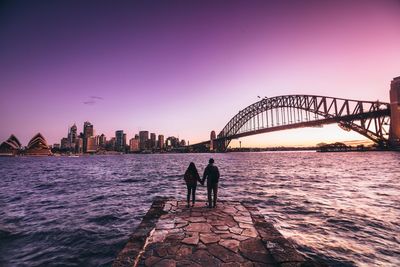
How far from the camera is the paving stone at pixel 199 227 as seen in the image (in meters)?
5.89

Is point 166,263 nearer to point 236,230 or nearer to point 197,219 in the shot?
point 236,230

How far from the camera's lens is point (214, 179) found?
8.00 metres

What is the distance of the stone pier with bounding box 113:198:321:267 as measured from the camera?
432 centimetres

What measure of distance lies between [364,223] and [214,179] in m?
6.18

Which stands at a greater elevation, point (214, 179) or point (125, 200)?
point (214, 179)

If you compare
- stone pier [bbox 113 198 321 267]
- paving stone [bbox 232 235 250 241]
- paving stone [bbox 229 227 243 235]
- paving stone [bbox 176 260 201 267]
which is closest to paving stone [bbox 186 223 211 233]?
stone pier [bbox 113 198 321 267]

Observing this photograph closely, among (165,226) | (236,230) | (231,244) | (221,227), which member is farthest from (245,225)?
(165,226)

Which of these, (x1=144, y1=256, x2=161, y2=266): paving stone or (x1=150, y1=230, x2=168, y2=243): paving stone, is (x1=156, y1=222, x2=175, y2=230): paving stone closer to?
(x1=150, y1=230, x2=168, y2=243): paving stone

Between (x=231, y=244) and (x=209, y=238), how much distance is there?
590 mm

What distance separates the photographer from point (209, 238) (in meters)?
5.38

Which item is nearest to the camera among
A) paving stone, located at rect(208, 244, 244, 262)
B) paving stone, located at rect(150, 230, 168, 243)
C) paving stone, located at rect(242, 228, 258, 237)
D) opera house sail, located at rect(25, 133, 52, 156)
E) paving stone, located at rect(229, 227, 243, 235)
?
paving stone, located at rect(208, 244, 244, 262)

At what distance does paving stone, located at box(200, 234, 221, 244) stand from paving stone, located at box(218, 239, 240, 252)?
17cm

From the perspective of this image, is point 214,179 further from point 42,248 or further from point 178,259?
point 42,248

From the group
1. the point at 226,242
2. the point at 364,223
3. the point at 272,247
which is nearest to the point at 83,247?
the point at 226,242
